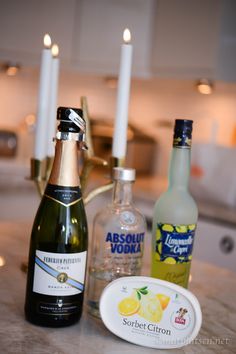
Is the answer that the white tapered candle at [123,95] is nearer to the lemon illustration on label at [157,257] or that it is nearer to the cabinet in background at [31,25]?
the lemon illustration on label at [157,257]

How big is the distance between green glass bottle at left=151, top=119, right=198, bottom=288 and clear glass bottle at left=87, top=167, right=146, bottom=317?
0.04m

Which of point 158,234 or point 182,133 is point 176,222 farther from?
point 182,133

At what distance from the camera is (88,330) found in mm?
740

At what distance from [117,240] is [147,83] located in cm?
244

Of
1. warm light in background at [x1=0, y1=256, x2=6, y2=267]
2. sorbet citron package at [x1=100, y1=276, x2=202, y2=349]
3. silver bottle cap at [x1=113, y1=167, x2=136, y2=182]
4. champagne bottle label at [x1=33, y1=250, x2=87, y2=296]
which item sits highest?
silver bottle cap at [x1=113, y1=167, x2=136, y2=182]

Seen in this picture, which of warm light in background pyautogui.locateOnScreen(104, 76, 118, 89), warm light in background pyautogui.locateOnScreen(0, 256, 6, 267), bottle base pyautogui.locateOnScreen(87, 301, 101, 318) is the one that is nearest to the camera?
bottle base pyautogui.locateOnScreen(87, 301, 101, 318)

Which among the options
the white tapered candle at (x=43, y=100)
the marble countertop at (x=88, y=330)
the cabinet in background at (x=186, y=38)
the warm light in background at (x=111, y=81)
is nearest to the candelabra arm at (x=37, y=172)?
the white tapered candle at (x=43, y=100)

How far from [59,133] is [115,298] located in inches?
9.1

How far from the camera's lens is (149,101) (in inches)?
126

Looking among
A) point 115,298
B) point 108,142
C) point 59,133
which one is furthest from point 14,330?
point 108,142

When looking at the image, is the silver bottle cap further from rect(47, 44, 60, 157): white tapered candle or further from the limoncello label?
rect(47, 44, 60, 157): white tapered candle

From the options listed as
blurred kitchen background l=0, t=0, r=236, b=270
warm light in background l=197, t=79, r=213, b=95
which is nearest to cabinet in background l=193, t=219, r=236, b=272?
blurred kitchen background l=0, t=0, r=236, b=270

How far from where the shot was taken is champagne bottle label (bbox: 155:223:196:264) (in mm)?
823

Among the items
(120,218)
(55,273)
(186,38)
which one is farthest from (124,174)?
(186,38)
